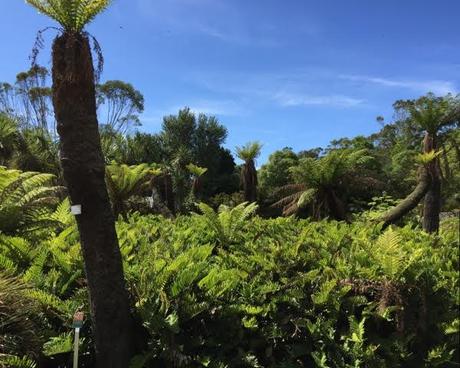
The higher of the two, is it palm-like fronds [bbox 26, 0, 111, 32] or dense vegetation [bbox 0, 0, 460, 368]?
palm-like fronds [bbox 26, 0, 111, 32]

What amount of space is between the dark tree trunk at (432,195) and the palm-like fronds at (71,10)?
18.0ft

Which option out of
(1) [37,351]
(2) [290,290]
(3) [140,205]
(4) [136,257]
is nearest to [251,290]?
(2) [290,290]

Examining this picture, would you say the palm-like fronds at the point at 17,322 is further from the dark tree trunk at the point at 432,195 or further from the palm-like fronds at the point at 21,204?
the dark tree trunk at the point at 432,195

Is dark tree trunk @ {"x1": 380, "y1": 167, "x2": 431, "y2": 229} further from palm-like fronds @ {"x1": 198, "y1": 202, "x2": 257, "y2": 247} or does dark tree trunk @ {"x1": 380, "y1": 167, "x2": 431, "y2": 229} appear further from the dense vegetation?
the dense vegetation

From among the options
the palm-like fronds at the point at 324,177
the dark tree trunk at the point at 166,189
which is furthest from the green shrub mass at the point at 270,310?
the dark tree trunk at the point at 166,189

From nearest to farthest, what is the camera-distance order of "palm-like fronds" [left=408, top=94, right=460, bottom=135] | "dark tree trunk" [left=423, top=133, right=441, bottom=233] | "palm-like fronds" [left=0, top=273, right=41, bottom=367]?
1. "palm-like fronds" [left=0, top=273, right=41, bottom=367]
2. "dark tree trunk" [left=423, top=133, right=441, bottom=233]
3. "palm-like fronds" [left=408, top=94, right=460, bottom=135]

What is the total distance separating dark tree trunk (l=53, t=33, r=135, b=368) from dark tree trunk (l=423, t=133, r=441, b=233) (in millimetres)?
4914

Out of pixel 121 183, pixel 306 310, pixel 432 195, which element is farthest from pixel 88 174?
pixel 121 183

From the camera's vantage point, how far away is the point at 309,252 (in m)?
6.04

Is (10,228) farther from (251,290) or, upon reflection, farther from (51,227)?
(251,290)

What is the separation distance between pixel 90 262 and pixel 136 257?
4.69 ft

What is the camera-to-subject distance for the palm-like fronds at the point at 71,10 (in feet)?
15.0

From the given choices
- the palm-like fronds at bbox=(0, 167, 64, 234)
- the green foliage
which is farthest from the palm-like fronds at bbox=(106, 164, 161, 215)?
the green foliage

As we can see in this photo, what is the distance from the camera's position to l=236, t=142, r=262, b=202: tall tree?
71.6 ft
